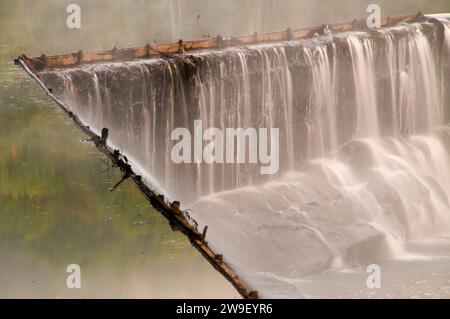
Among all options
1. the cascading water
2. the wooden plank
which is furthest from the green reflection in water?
the wooden plank

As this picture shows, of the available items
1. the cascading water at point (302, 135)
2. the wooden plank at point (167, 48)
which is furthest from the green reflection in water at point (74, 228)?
the wooden plank at point (167, 48)

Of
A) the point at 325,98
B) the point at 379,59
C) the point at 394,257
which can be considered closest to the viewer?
the point at 394,257

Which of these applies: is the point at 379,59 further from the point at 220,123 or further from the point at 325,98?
the point at 220,123

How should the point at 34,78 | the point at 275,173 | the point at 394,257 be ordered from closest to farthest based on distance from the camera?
the point at 34,78, the point at 394,257, the point at 275,173

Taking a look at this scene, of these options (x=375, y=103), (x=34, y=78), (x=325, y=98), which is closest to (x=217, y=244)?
(x=34, y=78)

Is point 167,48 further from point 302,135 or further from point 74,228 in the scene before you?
point 74,228

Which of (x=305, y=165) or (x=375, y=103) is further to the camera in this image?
(x=375, y=103)

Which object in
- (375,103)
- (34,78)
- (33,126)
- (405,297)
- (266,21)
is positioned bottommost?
(405,297)
